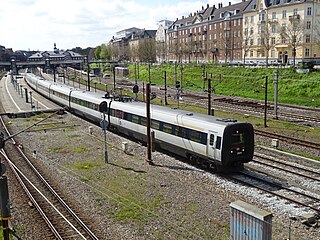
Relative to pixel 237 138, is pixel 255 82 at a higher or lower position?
higher

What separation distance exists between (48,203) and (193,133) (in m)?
8.54

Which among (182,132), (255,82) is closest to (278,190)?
(182,132)

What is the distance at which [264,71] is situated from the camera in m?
59.3

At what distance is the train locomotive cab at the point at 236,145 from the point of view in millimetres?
18609

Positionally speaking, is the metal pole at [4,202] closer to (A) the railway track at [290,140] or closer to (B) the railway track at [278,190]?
(B) the railway track at [278,190]

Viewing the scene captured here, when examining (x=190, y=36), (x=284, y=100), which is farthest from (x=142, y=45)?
(x=284, y=100)

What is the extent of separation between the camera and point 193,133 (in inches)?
810

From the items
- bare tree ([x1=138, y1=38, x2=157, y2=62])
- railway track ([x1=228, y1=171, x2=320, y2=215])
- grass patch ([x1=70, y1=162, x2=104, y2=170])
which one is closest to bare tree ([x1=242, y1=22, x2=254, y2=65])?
bare tree ([x1=138, y1=38, x2=157, y2=62])

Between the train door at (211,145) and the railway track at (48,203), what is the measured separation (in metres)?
7.70

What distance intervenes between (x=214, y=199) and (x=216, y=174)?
3529 millimetres

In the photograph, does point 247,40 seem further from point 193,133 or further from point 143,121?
point 193,133

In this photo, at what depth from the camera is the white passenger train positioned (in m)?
18.8

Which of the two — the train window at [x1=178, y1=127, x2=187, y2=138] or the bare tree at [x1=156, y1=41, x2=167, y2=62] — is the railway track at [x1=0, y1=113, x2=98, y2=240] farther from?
the bare tree at [x1=156, y1=41, x2=167, y2=62]

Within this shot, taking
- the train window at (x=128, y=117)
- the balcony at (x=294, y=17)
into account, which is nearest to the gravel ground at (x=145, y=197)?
the train window at (x=128, y=117)
